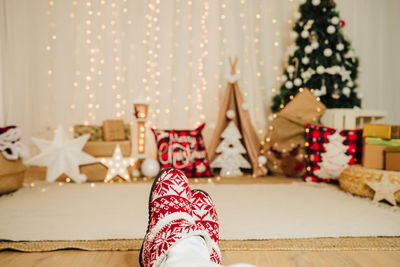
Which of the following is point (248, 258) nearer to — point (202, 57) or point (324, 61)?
point (324, 61)

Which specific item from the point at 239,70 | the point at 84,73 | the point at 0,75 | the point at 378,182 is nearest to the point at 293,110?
the point at 239,70

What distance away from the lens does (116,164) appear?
7.13 ft

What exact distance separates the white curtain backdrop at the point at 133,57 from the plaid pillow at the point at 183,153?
54 centimetres

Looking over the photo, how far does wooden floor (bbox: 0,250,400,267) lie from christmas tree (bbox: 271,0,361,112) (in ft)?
5.80

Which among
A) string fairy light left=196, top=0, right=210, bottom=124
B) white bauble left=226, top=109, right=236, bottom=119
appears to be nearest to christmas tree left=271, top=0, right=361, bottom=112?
white bauble left=226, top=109, right=236, bottom=119

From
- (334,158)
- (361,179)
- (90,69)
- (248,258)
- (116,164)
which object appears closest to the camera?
(248,258)

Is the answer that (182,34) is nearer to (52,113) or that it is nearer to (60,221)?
(52,113)

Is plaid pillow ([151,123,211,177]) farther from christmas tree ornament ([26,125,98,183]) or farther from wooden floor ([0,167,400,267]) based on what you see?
wooden floor ([0,167,400,267])

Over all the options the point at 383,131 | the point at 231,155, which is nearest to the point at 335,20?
the point at 383,131

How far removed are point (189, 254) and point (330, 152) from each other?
1.78 meters

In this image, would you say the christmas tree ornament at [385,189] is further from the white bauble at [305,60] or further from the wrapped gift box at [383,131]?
the white bauble at [305,60]

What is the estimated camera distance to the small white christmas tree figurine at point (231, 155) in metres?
2.44

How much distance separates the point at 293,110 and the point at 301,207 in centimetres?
115

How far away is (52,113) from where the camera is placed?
9.53 ft
